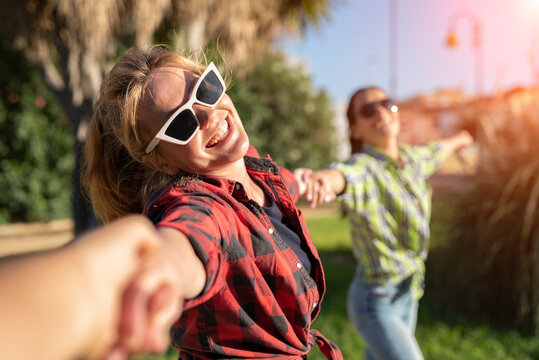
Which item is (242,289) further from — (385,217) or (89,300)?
(385,217)

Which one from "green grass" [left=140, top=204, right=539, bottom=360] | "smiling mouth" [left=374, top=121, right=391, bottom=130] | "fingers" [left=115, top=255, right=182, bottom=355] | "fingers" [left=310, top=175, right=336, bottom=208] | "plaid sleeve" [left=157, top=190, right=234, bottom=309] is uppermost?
"fingers" [left=115, top=255, right=182, bottom=355]

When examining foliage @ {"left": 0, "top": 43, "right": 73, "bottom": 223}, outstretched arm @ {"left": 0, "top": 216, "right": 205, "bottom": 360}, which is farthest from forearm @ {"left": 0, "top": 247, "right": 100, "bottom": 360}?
foliage @ {"left": 0, "top": 43, "right": 73, "bottom": 223}

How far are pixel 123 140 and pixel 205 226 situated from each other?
0.62m

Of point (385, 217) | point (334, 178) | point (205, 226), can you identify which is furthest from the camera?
point (385, 217)

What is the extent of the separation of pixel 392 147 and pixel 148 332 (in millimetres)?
2291

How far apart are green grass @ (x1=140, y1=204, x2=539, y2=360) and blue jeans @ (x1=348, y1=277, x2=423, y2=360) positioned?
0.94 metres

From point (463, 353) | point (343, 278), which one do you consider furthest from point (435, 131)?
point (463, 353)

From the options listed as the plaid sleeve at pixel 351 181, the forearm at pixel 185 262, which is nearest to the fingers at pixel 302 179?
the plaid sleeve at pixel 351 181

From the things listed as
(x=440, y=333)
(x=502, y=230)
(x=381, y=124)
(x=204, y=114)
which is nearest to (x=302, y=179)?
(x=381, y=124)

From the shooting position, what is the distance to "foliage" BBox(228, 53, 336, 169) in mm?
12773

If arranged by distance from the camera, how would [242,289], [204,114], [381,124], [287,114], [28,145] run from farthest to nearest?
[287,114], [28,145], [381,124], [204,114], [242,289]

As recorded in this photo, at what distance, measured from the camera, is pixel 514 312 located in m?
4.49

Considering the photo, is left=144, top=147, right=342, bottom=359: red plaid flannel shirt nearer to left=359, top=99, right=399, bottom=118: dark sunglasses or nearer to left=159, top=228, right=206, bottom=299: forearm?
left=159, top=228, right=206, bottom=299: forearm

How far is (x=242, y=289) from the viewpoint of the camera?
4.30 feet
